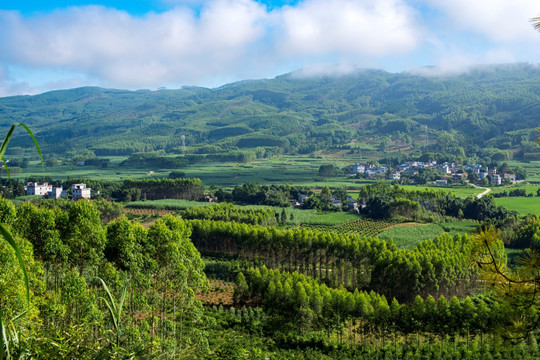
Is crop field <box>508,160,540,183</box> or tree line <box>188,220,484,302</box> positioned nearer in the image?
tree line <box>188,220,484,302</box>

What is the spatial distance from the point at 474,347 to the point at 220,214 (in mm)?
28969

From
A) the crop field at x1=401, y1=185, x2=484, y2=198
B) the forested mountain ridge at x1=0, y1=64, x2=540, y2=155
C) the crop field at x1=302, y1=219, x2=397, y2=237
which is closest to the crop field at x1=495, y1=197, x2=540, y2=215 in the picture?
the crop field at x1=401, y1=185, x2=484, y2=198

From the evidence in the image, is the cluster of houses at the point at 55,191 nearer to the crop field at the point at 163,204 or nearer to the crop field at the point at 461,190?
the crop field at the point at 163,204

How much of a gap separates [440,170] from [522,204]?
114ft

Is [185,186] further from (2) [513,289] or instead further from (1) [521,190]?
(2) [513,289]

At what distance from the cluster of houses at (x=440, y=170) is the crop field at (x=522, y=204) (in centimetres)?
1665

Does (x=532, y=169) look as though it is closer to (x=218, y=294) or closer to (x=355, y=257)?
(x=355, y=257)

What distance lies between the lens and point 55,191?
59781mm

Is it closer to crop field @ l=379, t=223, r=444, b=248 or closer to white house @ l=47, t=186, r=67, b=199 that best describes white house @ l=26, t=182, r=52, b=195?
white house @ l=47, t=186, r=67, b=199

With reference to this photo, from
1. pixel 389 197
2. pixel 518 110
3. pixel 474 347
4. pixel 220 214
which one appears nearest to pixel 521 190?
pixel 389 197

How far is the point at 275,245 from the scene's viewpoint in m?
30.4

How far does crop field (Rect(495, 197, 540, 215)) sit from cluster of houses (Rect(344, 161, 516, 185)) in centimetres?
1665

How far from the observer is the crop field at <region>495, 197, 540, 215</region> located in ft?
156

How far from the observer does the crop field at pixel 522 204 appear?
4756cm
